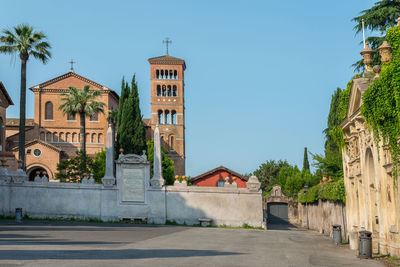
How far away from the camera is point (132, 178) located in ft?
97.4

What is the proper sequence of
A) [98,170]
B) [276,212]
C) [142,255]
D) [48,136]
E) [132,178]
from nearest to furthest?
[142,255], [132,178], [98,170], [276,212], [48,136]

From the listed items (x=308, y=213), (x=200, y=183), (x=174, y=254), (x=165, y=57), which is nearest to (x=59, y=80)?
(x=165, y=57)

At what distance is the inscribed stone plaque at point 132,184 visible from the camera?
2967cm

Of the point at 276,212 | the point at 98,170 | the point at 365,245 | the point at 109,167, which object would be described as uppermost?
the point at 98,170

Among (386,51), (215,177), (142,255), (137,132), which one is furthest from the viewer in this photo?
(215,177)

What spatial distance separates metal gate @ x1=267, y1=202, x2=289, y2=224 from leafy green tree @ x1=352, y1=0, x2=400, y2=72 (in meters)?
25.5

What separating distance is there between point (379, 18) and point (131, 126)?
86.6ft

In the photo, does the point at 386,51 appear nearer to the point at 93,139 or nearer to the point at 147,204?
the point at 147,204

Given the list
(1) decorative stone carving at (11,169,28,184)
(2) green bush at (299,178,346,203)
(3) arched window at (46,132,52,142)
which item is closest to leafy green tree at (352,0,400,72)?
(2) green bush at (299,178,346,203)

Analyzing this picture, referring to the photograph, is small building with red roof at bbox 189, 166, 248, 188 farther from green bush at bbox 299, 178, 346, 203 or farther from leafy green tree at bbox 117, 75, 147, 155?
green bush at bbox 299, 178, 346, 203

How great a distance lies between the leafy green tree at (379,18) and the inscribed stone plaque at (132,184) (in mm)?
14974

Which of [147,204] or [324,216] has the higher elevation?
[147,204]

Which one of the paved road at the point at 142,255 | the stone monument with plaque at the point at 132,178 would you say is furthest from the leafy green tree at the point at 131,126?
the paved road at the point at 142,255

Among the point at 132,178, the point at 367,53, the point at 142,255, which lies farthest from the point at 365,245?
the point at 132,178
